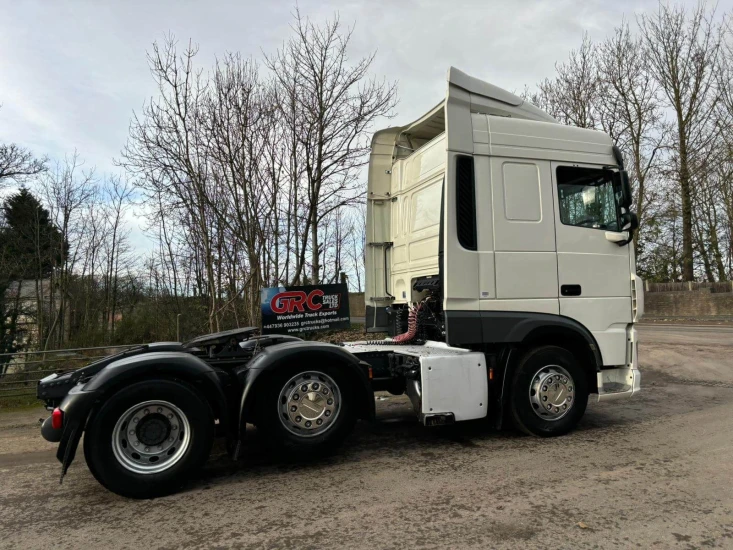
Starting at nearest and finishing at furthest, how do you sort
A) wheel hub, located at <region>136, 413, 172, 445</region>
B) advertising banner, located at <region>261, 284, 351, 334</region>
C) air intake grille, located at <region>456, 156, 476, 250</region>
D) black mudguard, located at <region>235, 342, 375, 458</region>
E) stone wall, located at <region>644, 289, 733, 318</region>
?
wheel hub, located at <region>136, 413, 172, 445</region>, black mudguard, located at <region>235, 342, 375, 458</region>, air intake grille, located at <region>456, 156, 476, 250</region>, advertising banner, located at <region>261, 284, 351, 334</region>, stone wall, located at <region>644, 289, 733, 318</region>

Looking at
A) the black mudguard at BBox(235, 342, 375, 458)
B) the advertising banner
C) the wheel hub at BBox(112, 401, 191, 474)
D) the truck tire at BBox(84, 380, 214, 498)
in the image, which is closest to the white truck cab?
the black mudguard at BBox(235, 342, 375, 458)

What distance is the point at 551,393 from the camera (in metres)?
5.51

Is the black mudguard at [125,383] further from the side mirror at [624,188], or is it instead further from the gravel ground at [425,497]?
the side mirror at [624,188]

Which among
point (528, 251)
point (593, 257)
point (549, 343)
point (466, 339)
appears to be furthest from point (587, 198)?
point (466, 339)

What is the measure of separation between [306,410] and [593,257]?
3.60 m

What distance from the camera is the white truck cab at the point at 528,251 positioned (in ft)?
17.5

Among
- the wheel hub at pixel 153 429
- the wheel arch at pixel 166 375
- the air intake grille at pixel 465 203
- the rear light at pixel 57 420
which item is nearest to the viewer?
the rear light at pixel 57 420

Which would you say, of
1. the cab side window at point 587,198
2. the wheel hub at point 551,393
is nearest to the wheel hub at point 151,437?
the wheel hub at point 551,393

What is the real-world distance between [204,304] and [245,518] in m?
15.6

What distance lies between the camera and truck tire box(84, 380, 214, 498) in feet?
12.8

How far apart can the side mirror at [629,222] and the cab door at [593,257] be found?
8 centimetres

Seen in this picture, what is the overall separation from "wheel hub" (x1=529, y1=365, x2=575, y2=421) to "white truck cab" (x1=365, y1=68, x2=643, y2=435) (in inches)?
0.5

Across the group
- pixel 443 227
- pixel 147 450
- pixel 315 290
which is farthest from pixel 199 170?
pixel 147 450

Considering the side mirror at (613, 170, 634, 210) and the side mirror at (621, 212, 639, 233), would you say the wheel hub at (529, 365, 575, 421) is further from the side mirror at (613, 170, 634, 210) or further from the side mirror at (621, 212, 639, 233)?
the side mirror at (613, 170, 634, 210)
